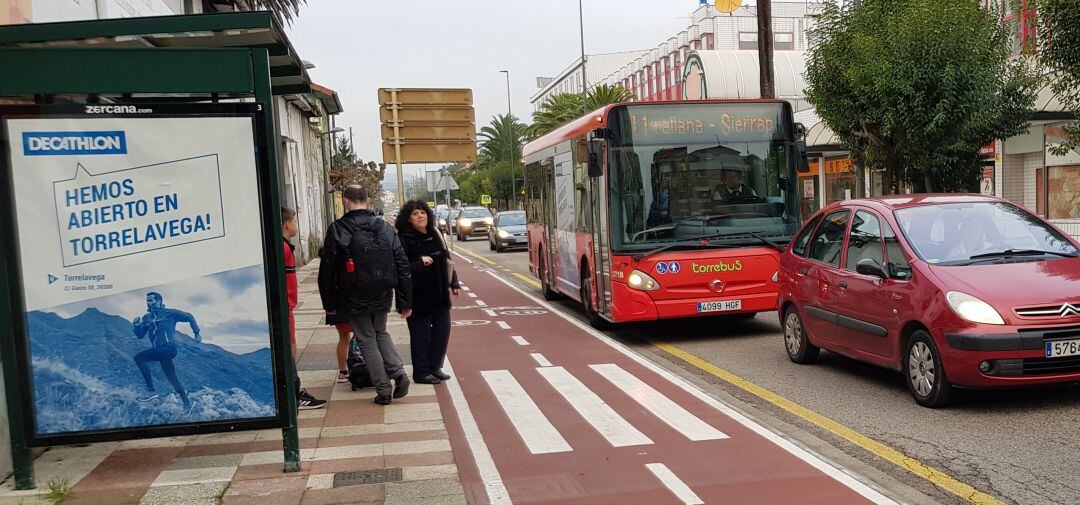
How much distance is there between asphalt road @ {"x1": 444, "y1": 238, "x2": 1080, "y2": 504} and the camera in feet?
Result: 17.1

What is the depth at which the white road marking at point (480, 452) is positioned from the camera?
17.0 feet

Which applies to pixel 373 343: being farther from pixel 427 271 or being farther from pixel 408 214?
pixel 408 214

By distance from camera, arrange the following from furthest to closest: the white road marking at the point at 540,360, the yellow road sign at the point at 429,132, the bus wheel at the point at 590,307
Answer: the yellow road sign at the point at 429,132
the bus wheel at the point at 590,307
the white road marking at the point at 540,360

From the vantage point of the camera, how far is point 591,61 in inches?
4262

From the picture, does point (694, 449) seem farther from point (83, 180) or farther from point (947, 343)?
point (83, 180)

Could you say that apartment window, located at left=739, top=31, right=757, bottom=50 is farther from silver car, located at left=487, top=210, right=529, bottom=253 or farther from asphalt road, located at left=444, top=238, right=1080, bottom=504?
asphalt road, located at left=444, top=238, right=1080, bottom=504

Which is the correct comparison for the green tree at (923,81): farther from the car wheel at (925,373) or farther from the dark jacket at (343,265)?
the dark jacket at (343,265)

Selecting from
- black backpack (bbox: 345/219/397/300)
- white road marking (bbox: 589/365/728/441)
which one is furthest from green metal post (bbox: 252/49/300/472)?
white road marking (bbox: 589/365/728/441)

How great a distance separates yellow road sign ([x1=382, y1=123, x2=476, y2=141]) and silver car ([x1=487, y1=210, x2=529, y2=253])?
14642 millimetres

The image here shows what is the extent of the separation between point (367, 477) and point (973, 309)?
4291mm

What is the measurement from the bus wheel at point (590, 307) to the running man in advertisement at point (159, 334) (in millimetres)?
7261

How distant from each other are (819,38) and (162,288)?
16.9m

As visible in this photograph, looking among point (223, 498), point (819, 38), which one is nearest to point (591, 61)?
point (819, 38)

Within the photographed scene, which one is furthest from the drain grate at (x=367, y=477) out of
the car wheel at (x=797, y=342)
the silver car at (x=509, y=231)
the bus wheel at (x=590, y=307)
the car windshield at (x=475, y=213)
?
the car windshield at (x=475, y=213)
